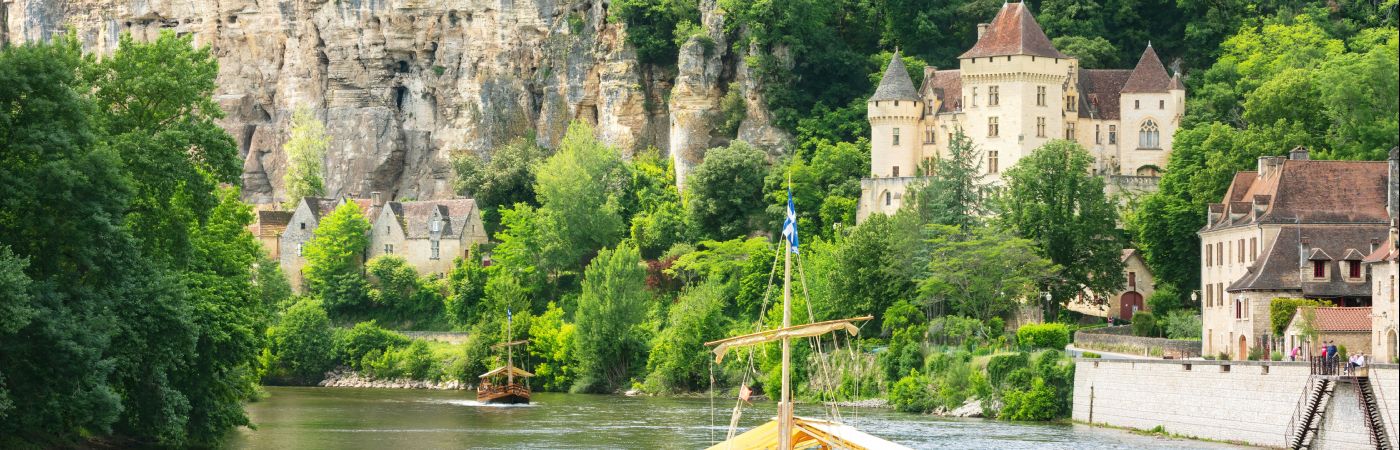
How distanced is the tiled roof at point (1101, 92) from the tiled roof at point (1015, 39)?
2.85 metres

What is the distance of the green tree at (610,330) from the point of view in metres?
90.8

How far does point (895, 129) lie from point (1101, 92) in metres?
9.24

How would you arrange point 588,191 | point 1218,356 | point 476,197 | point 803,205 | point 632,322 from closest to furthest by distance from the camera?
point 1218,356
point 632,322
point 803,205
point 588,191
point 476,197

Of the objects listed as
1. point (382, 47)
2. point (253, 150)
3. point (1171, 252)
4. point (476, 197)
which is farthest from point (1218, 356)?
point (253, 150)

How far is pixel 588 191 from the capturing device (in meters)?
107

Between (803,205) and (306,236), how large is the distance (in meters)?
31.5

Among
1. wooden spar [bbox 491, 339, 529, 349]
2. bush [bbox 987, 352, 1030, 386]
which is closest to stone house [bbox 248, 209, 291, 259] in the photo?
wooden spar [bbox 491, 339, 529, 349]

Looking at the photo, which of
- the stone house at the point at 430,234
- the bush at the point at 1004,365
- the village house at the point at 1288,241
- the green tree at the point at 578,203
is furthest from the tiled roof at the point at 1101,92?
the stone house at the point at 430,234

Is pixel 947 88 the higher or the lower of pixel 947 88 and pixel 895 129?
the higher

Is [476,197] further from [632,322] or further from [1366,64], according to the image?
[1366,64]

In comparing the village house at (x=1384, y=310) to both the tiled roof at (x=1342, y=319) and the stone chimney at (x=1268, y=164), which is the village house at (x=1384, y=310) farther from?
the stone chimney at (x=1268, y=164)

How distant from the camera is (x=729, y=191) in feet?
331

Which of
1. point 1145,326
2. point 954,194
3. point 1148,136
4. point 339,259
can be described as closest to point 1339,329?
point 1145,326

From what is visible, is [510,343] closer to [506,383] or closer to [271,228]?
[506,383]
